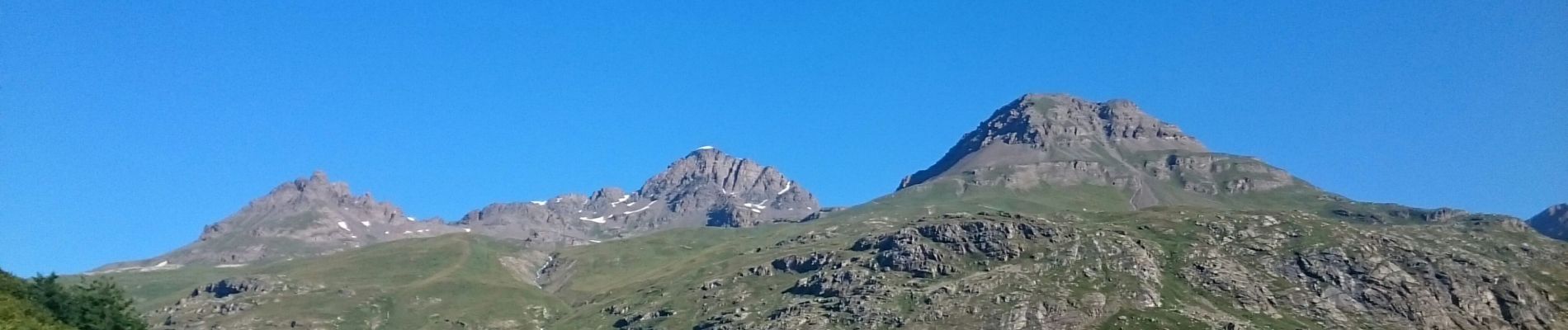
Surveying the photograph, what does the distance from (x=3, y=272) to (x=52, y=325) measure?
42.7m

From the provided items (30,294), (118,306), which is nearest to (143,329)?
(118,306)

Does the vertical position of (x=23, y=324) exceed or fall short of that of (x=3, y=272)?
it falls short

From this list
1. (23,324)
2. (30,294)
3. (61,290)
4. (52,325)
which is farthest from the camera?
(61,290)

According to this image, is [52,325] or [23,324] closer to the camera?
[23,324]

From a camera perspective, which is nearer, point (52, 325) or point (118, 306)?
point (52, 325)

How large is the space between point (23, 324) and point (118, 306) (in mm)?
61164

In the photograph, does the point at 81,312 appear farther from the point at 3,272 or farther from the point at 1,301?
the point at 1,301

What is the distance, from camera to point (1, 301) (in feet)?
359

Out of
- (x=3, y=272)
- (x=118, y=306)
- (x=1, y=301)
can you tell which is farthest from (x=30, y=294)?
(x=1, y=301)

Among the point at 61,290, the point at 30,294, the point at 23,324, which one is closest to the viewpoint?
the point at 23,324

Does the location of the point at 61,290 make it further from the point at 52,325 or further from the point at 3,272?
the point at 52,325

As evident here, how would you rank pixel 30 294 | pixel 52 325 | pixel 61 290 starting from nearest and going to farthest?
pixel 52 325
pixel 30 294
pixel 61 290

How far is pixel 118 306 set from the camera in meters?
152

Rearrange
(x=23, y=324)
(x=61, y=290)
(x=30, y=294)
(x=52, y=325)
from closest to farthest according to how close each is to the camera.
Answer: (x=23, y=324) → (x=52, y=325) → (x=30, y=294) → (x=61, y=290)
